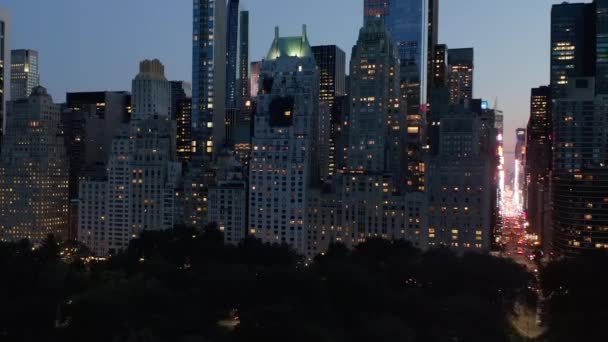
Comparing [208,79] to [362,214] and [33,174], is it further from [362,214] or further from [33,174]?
[362,214]

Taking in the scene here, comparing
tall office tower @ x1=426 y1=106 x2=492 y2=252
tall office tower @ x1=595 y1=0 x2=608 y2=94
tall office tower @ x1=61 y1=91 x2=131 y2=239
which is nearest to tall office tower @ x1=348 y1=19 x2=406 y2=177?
tall office tower @ x1=426 y1=106 x2=492 y2=252

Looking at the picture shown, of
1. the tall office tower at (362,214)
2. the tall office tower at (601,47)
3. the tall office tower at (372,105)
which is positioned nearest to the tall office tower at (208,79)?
the tall office tower at (372,105)

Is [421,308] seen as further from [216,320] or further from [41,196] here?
[41,196]

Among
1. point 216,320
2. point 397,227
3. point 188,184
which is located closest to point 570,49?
point 397,227

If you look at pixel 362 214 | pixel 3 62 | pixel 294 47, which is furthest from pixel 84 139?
pixel 362 214

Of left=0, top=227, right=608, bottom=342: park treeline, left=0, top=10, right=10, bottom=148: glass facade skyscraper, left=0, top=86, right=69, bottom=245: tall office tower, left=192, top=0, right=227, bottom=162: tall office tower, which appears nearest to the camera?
left=0, top=227, right=608, bottom=342: park treeline

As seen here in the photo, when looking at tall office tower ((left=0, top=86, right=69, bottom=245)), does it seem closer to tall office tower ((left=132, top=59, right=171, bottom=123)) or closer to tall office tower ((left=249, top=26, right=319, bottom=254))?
tall office tower ((left=132, top=59, right=171, bottom=123))
